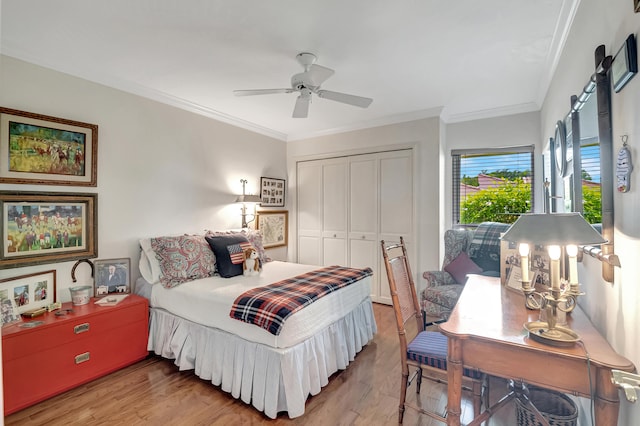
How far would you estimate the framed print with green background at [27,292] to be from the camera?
217cm

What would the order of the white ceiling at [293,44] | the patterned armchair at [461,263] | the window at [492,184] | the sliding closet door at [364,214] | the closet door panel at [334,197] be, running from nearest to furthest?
the white ceiling at [293,44] < the patterned armchair at [461,263] < the window at [492,184] < the sliding closet door at [364,214] < the closet door panel at [334,197]

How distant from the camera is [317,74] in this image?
2.31m

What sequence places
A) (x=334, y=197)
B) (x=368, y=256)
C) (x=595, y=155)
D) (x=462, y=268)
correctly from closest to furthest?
(x=595, y=155), (x=462, y=268), (x=368, y=256), (x=334, y=197)

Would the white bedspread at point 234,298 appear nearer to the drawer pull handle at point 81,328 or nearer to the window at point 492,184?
the drawer pull handle at point 81,328

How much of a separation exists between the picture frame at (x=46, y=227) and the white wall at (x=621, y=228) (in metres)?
3.50

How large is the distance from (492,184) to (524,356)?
10.4 ft

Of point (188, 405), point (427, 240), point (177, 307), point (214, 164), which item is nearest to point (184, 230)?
point (214, 164)

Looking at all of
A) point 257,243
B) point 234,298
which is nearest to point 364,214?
point 257,243

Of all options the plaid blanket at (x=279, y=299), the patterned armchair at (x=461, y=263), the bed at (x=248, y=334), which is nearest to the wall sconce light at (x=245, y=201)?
the bed at (x=248, y=334)

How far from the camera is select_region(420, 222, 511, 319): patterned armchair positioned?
3143 millimetres

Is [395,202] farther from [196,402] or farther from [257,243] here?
[196,402]

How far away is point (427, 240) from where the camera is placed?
3.85 m

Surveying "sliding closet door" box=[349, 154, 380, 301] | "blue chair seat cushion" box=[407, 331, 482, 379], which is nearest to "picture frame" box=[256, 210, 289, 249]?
"sliding closet door" box=[349, 154, 380, 301]

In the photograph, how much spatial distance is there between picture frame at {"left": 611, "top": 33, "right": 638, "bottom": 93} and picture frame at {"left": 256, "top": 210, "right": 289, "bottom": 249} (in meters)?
3.92
